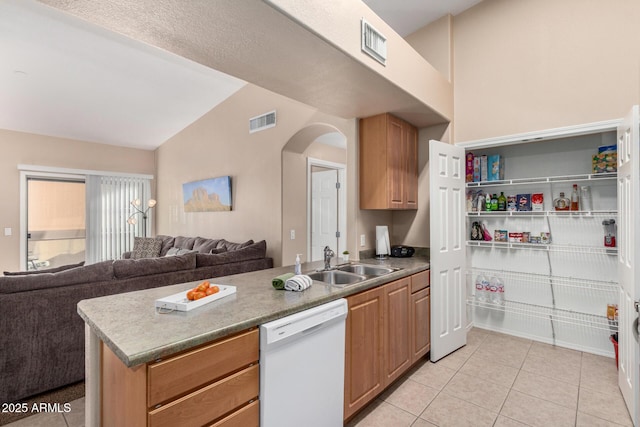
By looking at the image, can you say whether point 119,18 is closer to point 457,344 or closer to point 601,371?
point 457,344

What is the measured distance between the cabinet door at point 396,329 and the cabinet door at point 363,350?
0.28 feet

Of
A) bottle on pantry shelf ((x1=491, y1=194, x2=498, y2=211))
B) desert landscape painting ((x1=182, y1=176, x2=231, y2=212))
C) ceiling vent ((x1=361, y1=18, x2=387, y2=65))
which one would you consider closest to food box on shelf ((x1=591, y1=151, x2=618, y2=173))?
bottle on pantry shelf ((x1=491, y1=194, x2=498, y2=211))

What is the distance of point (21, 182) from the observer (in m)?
5.66

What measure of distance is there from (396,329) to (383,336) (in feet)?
0.63

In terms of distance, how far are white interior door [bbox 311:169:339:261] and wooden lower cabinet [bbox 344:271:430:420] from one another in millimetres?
2685

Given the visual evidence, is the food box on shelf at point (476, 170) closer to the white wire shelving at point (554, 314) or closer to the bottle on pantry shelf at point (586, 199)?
the bottle on pantry shelf at point (586, 199)

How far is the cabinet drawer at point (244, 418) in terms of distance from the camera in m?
1.30

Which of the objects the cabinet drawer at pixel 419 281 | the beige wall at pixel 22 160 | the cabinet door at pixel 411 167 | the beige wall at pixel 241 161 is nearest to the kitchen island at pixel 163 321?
the cabinet drawer at pixel 419 281

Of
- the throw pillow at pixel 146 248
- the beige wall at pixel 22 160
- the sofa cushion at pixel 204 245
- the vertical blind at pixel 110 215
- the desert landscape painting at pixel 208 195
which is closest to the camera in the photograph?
the sofa cushion at pixel 204 245

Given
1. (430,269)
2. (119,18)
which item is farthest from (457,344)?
(119,18)

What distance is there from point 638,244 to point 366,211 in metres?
2.04

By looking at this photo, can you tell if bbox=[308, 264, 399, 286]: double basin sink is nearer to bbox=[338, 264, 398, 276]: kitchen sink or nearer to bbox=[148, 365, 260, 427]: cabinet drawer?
bbox=[338, 264, 398, 276]: kitchen sink

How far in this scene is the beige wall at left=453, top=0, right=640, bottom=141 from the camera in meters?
2.68

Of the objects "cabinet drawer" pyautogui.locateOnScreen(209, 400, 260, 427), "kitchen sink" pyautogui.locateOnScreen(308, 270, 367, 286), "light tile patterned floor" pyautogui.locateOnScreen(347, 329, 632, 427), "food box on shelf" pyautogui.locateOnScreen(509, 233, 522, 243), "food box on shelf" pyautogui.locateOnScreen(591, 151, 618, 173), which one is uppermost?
"food box on shelf" pyautogui.locateOnScreen(591, 151, 618, 173)
